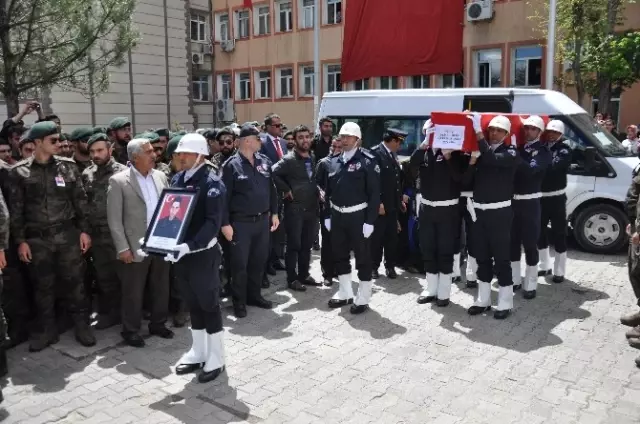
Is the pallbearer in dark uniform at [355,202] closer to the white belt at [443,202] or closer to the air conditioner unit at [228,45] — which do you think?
the white belt at [443,202]

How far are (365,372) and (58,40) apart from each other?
7794 millimetres

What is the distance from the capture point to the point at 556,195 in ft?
23.5

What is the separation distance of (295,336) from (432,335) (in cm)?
134

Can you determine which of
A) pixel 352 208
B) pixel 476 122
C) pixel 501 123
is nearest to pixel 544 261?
pixel 501 123

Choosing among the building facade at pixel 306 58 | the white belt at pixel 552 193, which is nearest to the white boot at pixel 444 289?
the white belt at pixel 552 193

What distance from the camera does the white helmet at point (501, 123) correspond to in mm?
5809

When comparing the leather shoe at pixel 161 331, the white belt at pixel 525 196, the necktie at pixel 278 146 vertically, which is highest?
the necktie at pixel 278 146

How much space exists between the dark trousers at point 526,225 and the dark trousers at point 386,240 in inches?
62.2

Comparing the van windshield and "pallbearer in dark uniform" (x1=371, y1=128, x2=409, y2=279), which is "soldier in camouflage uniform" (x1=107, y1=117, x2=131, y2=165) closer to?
"pallbearer in dark uniform" (x1=371, y1=128, x2=409, y2=279)

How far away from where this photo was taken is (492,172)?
5883 mm

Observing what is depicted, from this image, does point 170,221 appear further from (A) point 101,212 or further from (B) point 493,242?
(B) point 493,242

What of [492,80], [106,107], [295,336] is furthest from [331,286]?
[106,107]

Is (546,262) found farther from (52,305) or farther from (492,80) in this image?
(492,80)

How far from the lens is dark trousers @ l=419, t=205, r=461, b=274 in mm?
6297
